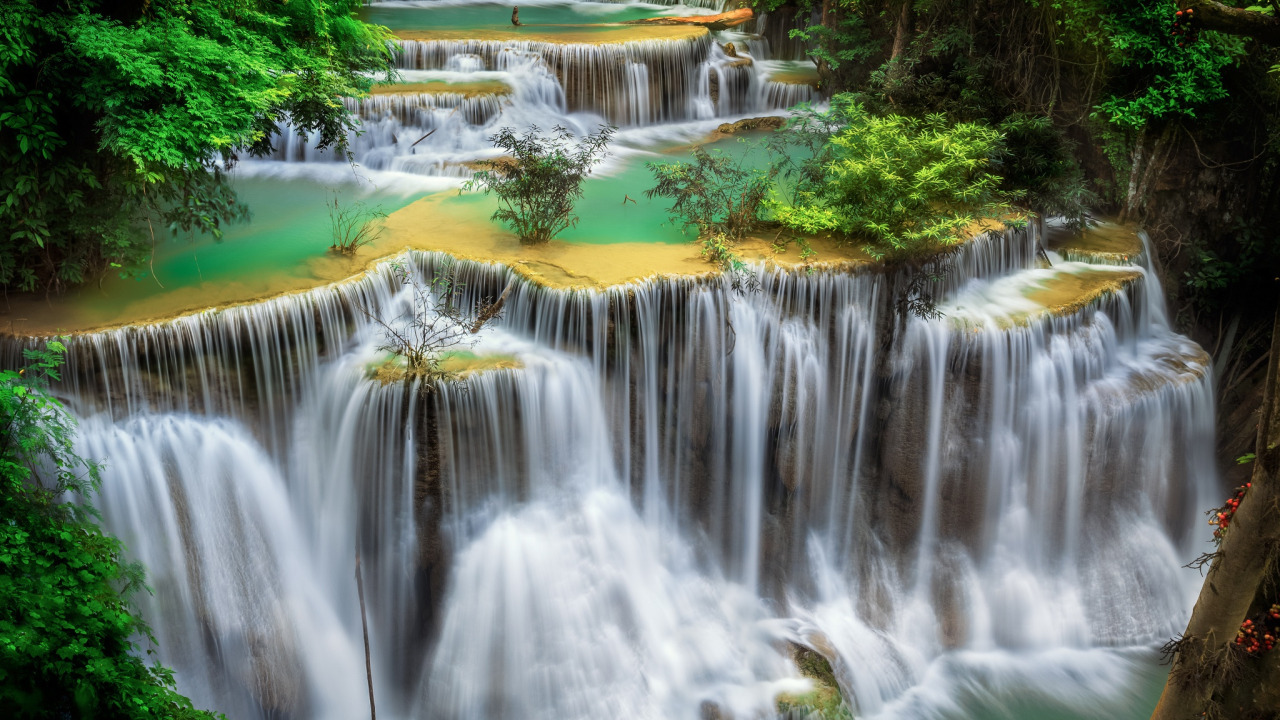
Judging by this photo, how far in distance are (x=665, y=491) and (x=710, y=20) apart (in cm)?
1339

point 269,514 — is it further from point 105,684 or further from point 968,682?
point 968,682

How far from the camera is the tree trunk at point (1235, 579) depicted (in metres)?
5.95

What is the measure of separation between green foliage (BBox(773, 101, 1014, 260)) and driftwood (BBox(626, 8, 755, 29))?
9499mm

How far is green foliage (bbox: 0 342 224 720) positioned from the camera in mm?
5160

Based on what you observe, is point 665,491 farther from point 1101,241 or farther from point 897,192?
point 1101,241

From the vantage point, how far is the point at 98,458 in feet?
23.4

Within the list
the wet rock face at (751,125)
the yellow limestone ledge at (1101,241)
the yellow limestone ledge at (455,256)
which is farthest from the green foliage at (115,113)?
the yellow limestone ledge at (1101,241)

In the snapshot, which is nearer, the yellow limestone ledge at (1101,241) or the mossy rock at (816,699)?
the mossy rock at (816,699)

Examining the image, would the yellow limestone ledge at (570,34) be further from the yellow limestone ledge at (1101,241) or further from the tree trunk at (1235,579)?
the tree trunk at (1235,579)

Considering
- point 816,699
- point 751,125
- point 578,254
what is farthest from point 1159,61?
point 816,699

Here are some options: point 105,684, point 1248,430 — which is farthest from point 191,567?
point 1248,430

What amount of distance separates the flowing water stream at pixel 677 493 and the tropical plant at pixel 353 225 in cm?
66

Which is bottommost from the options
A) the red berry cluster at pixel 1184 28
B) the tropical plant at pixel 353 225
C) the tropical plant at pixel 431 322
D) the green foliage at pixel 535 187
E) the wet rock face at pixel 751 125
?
the tropical plant at pixel 431 322

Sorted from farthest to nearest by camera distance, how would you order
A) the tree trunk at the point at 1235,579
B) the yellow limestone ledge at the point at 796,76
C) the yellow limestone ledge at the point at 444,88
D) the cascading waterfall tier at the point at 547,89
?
the yellow limestone ledge at the point at 796,76
the yellow limestone ledge at the point at 444,88
the cascading waterfall tier at the point at 547,89
the tree trunk at the point at 1235,579
